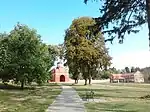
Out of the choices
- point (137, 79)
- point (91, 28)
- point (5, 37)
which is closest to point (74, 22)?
point (5, 37)

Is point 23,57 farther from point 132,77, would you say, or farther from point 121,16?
point 132,77

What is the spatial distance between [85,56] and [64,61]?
282 inches

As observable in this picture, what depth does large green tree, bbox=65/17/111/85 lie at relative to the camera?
72062mm

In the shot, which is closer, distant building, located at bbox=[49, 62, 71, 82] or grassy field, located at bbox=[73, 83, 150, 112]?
grassy field, located at bbox=[73, 83, 150, 112]

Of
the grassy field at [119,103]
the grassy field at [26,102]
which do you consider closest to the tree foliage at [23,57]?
the grassy field at [119,103]

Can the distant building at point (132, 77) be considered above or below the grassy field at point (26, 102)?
above

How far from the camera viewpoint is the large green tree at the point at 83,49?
236 feet

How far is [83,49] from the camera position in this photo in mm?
71688

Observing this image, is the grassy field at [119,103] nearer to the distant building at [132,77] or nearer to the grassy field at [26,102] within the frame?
the grassy field at [26,102]

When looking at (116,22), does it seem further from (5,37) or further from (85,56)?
(85,56)

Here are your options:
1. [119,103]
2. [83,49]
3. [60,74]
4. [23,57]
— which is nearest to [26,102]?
[119,103]

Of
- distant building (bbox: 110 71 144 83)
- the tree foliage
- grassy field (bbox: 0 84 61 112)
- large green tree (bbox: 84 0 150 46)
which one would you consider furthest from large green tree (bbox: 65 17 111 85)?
distant building (bbox: 110 71 144 83)

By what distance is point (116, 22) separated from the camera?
2039cm

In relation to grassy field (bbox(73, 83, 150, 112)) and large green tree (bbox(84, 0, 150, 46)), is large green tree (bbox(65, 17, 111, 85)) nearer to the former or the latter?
grassy field (bbox(73, 83, 150, 112))
